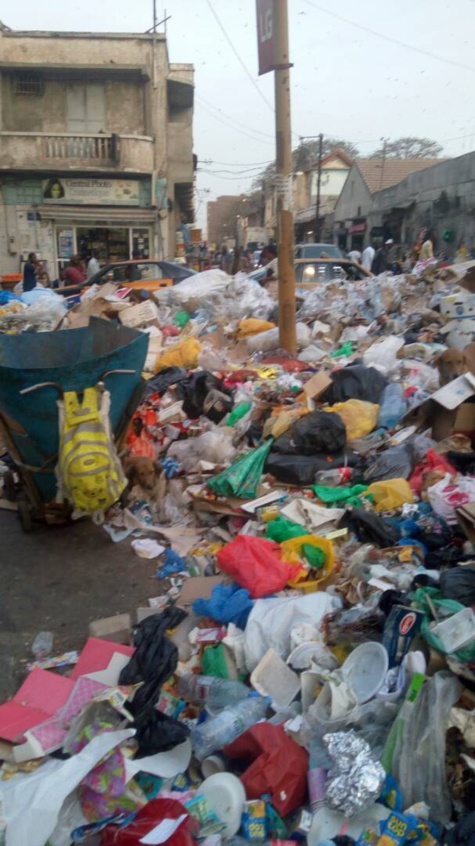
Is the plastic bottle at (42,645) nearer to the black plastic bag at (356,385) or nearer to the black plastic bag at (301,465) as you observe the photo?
the black plastic bag at (301,465)

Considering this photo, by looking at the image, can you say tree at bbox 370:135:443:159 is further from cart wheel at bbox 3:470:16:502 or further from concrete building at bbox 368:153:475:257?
cart wheel at bbox 3:470:16:502

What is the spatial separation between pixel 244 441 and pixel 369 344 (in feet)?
8.49

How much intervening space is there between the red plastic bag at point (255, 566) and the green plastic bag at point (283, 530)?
30cm

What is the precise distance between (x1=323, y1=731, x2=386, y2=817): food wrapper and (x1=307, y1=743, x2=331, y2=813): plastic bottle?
4 cm

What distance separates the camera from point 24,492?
438cm

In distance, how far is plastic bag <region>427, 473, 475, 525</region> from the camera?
3584 mm

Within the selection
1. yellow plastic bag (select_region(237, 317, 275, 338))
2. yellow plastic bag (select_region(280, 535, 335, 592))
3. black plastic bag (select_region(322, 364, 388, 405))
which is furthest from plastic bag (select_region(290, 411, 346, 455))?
yellow plastic bag (select_region(237, 317, 275, 338))

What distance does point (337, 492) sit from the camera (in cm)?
421

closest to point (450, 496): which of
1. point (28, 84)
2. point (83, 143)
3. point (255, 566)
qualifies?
point (255, 566)

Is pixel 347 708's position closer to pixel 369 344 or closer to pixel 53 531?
pixel 53 531

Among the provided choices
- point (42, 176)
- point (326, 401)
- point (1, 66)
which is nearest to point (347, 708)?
point (326, 401)

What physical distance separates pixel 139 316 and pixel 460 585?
608 cm

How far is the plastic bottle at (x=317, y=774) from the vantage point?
212cm

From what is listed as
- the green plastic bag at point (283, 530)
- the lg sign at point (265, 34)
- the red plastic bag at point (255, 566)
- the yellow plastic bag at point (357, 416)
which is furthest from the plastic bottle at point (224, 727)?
the lg sign at point (265, 34)
